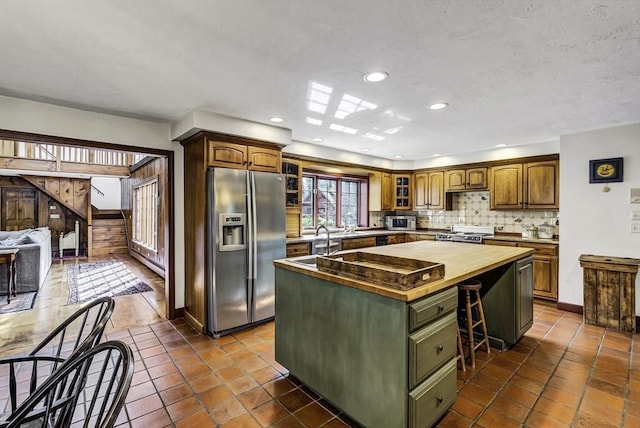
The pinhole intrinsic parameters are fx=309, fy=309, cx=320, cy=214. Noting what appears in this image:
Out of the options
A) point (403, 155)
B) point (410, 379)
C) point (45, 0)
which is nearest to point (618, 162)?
point (403, 155)

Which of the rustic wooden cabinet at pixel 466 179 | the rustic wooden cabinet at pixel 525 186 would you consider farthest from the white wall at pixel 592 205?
the rustic wooden cabinet at pixel 466 179

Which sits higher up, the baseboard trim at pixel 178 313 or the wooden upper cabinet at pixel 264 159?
the wooden upper cabinet at pixel 264 159

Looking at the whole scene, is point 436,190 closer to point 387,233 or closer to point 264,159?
point 387,233

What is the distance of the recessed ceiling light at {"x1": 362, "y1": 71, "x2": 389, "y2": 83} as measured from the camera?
2268 mm

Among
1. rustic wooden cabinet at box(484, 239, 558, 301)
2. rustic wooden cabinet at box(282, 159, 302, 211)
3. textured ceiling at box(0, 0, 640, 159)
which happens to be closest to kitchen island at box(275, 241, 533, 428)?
textured ceiling at box(0, 0, 640, 159)

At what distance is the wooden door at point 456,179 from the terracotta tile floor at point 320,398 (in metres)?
2.94

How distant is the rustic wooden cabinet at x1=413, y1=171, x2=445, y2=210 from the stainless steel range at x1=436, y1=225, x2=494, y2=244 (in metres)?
0.52

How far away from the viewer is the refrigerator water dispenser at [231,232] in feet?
Result: 10.6

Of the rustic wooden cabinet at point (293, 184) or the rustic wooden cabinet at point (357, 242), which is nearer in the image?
the rustic wooden cabinet at point (293, 184)

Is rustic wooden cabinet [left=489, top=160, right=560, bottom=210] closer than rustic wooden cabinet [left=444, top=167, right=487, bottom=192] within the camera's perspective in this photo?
Yes

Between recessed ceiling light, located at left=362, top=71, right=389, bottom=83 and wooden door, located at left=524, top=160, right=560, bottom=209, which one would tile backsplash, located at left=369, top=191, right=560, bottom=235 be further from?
recessed ceiling light, located at left=362, top=71, right=389, bottom=83

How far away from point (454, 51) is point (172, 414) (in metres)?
2.98

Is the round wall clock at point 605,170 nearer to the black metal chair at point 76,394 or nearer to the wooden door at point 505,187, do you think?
the wooden door at point 505,187

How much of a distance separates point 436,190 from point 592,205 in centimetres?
241
